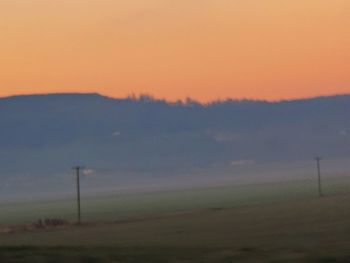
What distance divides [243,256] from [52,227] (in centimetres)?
4118

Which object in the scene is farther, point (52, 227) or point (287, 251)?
point (52, 227)

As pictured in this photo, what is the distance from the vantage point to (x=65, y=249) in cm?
2047

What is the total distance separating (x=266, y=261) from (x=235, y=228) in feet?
82.3

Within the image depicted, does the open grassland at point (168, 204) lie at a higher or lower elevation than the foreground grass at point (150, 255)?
higher

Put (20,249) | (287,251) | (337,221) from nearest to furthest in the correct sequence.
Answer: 1. (20,249)
2. (287,251)
3. (337,221)

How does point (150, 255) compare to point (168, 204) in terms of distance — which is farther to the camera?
point (168, 204)

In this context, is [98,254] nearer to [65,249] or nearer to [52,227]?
[65,249]

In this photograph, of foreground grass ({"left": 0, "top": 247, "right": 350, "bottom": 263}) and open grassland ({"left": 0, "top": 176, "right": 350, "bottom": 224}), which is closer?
foreground grass ({"left": 0, "top": 247, "right": 350, "bottom": 263})

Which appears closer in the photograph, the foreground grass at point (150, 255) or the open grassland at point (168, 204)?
the foreground grass at point (150, 255)

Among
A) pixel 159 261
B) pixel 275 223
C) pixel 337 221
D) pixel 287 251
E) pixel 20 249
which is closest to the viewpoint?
pixel 159 261

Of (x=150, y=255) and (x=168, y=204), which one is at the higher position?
(x=168, y=204)

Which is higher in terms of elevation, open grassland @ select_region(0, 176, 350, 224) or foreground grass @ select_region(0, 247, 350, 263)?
open grassland @ select_region(0, 176, 350, 224)

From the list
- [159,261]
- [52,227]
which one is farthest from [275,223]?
[159,261]

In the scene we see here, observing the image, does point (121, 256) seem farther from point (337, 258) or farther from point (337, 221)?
point (337, 221)
